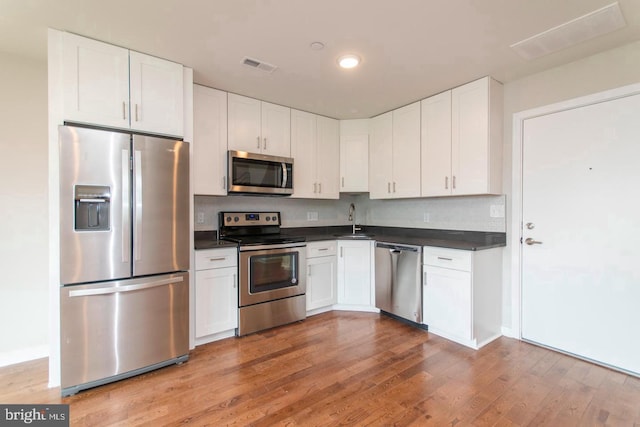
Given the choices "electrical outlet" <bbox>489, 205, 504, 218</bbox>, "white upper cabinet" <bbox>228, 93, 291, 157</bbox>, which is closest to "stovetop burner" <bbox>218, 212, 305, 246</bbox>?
"white upper cabinet" <bbox>228, 93, 291, 157</bbox>

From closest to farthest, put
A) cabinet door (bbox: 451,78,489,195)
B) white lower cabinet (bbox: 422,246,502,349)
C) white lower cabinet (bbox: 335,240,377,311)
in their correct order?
white lower cabinet (bbox: 422,246,502,349)
cabinet door (bbox: 451,78,489,195)
white lower cabinet (bbox: 335,240,377,311)

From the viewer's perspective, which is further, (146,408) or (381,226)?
(381,226)

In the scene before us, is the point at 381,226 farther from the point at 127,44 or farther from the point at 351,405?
the point at 127,44

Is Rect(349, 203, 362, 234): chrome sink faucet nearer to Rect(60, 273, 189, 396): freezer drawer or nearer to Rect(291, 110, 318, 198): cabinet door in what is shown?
Rect(291, 110, 318, 198): cabinet door

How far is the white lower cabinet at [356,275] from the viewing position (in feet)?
11.7

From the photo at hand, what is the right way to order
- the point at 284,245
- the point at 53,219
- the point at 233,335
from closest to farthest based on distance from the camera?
1. the point at 53,219
2. the point at 233,335
3. the point at 284,245

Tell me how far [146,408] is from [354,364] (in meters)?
1.46

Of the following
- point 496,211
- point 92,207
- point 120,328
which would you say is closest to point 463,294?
point 496,211

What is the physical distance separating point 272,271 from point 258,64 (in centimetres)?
197

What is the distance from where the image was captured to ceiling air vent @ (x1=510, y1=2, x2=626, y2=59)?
1.89 m

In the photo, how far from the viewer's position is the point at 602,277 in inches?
93.4

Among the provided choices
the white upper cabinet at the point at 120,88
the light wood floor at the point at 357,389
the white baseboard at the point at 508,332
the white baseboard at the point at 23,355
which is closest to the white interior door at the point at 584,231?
the white baseboard at the point at 508,332

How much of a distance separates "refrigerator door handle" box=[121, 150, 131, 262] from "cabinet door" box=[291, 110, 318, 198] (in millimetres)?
1819

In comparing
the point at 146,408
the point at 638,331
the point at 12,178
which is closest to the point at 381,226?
the point at 638,331
